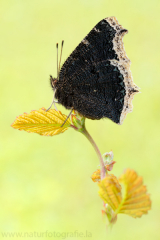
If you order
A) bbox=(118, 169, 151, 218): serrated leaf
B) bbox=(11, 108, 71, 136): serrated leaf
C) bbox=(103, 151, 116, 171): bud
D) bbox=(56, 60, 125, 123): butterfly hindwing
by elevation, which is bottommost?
bbox=(118, 169, 151, 218): serrated leaf

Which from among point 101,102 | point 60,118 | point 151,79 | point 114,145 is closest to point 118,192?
point 60,118

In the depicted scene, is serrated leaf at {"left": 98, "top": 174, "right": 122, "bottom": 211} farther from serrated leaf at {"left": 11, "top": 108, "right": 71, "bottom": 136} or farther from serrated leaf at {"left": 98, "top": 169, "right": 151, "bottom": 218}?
serrated leaf at {"left": 11, "top": 108, "right": 71, "bottom": 136}

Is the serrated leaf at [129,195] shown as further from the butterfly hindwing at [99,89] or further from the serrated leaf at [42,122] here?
the butterfly hindwing at [99,89]

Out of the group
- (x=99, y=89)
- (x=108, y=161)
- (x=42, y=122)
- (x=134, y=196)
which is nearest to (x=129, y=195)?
(x=134, y=196)

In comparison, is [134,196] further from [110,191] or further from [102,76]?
[102,76]

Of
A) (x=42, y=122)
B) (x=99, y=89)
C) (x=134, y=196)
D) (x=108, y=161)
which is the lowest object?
(x=134, y=196)

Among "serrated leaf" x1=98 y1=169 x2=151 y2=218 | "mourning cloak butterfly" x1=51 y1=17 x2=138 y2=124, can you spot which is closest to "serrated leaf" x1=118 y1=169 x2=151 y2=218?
"serrated leaf" x1=98 y1=169 x2=151 y2=218
